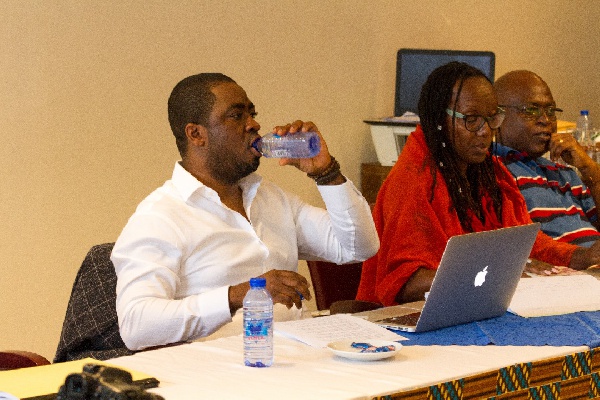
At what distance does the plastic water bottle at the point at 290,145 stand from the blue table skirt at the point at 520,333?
61cm

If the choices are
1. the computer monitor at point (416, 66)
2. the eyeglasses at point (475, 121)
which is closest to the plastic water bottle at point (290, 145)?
the eyeglasses at point (475, 121)

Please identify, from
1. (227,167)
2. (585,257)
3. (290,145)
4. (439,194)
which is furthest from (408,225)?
(585,257)

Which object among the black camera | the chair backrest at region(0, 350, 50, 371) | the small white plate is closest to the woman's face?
the small white plate

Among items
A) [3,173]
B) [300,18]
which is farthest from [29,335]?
[300,18]

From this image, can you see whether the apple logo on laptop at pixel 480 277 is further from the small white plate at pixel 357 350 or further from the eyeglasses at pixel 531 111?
the eyeglasses at pixel 531 111

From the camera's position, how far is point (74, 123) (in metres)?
4.05

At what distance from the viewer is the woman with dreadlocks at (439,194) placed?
3.02m

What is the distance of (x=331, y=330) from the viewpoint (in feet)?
7.81

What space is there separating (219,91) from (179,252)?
49cm

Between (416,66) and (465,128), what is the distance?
216 cm

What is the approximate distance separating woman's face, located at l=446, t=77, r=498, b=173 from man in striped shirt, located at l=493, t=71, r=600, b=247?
620 millimetres

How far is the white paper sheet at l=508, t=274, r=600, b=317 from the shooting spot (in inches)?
106

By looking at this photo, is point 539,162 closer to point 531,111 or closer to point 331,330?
point 531,111

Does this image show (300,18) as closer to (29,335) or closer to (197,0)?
(197,0)
